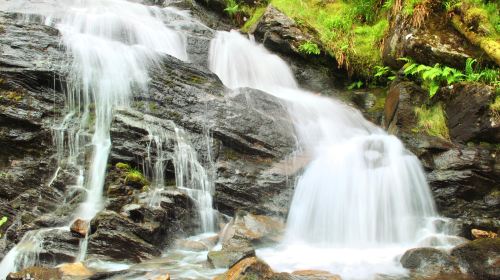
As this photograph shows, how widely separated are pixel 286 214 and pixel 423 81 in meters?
4.34

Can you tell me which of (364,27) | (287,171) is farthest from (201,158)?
(364,27)

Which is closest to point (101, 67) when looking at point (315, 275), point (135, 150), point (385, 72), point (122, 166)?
point (135, 150)

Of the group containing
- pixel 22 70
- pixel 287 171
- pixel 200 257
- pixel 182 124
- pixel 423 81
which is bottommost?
pixel 200 257

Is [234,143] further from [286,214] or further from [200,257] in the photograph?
[200,257]

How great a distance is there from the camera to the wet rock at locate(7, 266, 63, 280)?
5047 millimetres

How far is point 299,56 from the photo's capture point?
12.2 metres

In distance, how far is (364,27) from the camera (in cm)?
1198

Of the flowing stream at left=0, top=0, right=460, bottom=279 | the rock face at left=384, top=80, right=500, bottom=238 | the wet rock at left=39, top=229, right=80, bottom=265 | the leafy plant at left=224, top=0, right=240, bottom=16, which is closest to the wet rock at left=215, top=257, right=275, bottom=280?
the flowing stream at left=0, top=0, right=460, bottom=279

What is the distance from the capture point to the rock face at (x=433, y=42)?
8.73 metres

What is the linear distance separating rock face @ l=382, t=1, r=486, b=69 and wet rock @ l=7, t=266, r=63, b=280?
808cm

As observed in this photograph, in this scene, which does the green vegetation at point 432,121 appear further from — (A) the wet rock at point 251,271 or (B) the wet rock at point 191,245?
(A) the wet rock at point 251,271

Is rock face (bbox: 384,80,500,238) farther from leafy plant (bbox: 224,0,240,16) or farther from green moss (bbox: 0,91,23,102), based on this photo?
leafy plant (bbox: 224,0,240,16)

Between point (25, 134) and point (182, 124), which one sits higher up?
point (182, 124)

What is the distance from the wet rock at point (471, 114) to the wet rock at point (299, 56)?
365 cm
